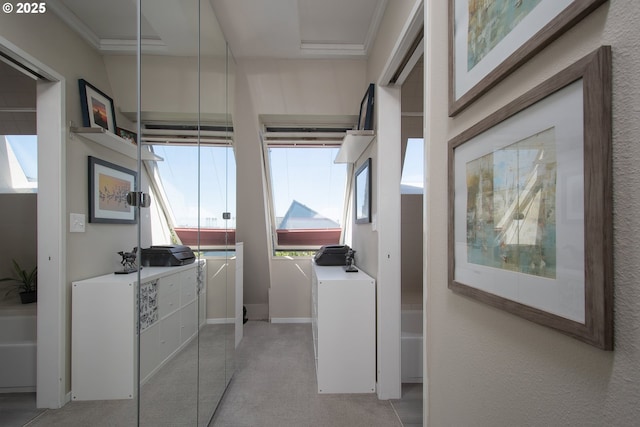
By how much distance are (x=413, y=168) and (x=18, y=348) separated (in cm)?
321

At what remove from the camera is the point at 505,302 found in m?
0.73

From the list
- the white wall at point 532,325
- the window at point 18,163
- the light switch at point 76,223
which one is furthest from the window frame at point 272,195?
the window at point 18,163

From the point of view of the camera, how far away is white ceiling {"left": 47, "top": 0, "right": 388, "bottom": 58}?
33.2 inches

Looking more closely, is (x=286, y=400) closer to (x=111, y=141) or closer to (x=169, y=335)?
(x=169, y=335)

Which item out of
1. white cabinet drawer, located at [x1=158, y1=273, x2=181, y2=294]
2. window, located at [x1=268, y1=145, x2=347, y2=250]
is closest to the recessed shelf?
white cabinet drawer, located at [x1=158, y1=273, x2=181, y2=294]

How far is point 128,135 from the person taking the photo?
997 mm

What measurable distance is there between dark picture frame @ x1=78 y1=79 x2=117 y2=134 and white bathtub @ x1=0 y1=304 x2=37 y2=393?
47 cm

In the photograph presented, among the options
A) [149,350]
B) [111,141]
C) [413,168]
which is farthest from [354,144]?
[149,350]

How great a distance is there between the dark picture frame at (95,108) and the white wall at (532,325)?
111cm

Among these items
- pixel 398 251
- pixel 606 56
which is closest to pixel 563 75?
pixel 606 56

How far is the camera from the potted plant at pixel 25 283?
0.61 meters

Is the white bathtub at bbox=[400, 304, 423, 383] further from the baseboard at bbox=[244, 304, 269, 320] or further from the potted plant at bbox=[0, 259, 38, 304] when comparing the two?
the potted plant at bbox=[0, 259, 38, 304]

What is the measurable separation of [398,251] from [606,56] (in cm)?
179

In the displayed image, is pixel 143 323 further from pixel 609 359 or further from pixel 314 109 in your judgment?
pixel 314 109
